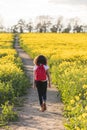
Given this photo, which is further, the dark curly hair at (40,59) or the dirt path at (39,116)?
the dark curly hair at (40,59)

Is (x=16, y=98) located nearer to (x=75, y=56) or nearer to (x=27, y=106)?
(x=27, y=106)

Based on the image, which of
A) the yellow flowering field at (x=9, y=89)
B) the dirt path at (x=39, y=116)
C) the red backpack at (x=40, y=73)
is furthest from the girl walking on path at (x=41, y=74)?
the yellow flowering field at (x=9, y=89)

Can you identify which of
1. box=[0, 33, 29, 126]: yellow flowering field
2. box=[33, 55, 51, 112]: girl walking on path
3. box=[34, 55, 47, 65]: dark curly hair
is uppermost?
box=[34, 55, 47, 65]: dark curly hair

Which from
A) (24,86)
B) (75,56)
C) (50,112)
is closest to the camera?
(50,112)

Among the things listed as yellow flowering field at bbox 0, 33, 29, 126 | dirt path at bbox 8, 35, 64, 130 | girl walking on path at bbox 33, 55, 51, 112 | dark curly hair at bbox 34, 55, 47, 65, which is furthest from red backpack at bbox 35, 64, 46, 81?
yellow flowering field at bbox 0, 33, 29, 126

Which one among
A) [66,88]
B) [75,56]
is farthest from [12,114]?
[75,56]

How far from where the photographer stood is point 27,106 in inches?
487

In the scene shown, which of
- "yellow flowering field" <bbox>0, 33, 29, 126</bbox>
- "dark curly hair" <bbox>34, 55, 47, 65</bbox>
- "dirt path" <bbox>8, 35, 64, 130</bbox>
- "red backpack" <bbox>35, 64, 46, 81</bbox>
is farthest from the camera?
"red backpack" <bbox>35, 64, 46, 81</bbox>

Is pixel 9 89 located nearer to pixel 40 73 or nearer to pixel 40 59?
pixel 40 73

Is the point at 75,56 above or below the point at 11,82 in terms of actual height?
below

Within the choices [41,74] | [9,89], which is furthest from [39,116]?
[9,89]

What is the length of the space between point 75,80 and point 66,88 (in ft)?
1.22

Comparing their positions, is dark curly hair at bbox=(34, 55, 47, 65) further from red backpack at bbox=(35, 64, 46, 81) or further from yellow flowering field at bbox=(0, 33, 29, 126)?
yellow flowering field at bbox=(0, 33, 29, 126)

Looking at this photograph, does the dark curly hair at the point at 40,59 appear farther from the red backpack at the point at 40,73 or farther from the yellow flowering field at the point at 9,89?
the yellow flowering field at the point at 9,89
